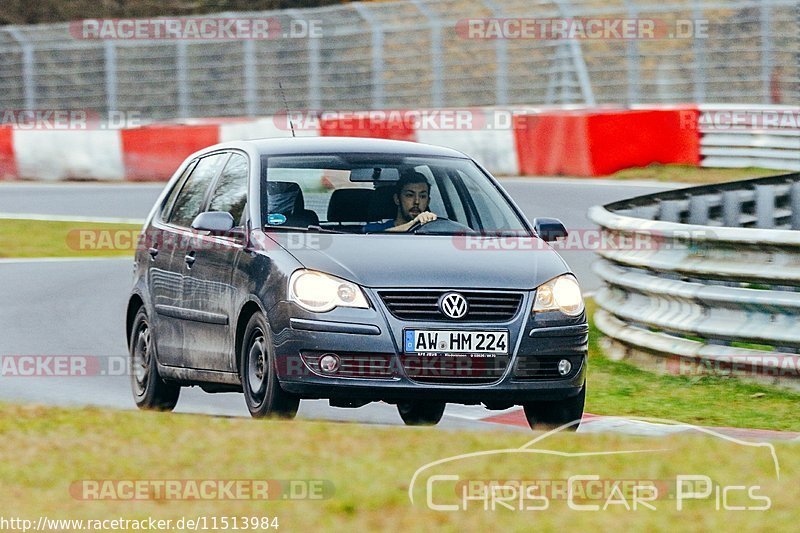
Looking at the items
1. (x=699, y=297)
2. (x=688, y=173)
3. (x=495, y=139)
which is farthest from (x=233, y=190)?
(x=495, y=139)

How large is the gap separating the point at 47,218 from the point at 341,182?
13816mm

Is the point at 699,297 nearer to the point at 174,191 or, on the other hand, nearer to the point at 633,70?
the point at 174,191

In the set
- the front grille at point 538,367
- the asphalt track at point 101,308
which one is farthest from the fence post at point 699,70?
the front grille at point 538,367

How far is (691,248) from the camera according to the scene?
11.0 m

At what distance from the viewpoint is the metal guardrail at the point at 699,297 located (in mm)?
10211

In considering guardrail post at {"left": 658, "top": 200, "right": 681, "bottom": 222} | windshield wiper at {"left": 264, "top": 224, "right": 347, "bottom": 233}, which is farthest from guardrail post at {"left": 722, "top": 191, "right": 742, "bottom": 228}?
windshield wiper at {"left": 264, "top": 224, "right": 347, "bottom": 233}

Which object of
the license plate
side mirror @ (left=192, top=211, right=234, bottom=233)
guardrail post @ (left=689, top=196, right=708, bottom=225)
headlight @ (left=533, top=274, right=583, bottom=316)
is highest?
side mirror @ (left=192, top=211, right=234, bottom=233)

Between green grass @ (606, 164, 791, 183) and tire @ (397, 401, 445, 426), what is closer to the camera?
tire @ (397, 401, 445, 426)

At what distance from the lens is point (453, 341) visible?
7.98 metres

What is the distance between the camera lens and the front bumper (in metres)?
7.93

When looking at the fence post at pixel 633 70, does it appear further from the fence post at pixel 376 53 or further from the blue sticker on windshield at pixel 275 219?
the blue sticker on windshield at pixel 275 219

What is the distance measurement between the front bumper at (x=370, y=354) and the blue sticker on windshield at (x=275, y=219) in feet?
2.72

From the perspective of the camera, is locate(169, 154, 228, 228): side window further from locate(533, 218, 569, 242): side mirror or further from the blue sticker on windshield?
locate(533, 218, 569, 242): side mirror

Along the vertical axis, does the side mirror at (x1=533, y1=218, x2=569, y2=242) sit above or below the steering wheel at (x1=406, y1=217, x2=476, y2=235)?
below
